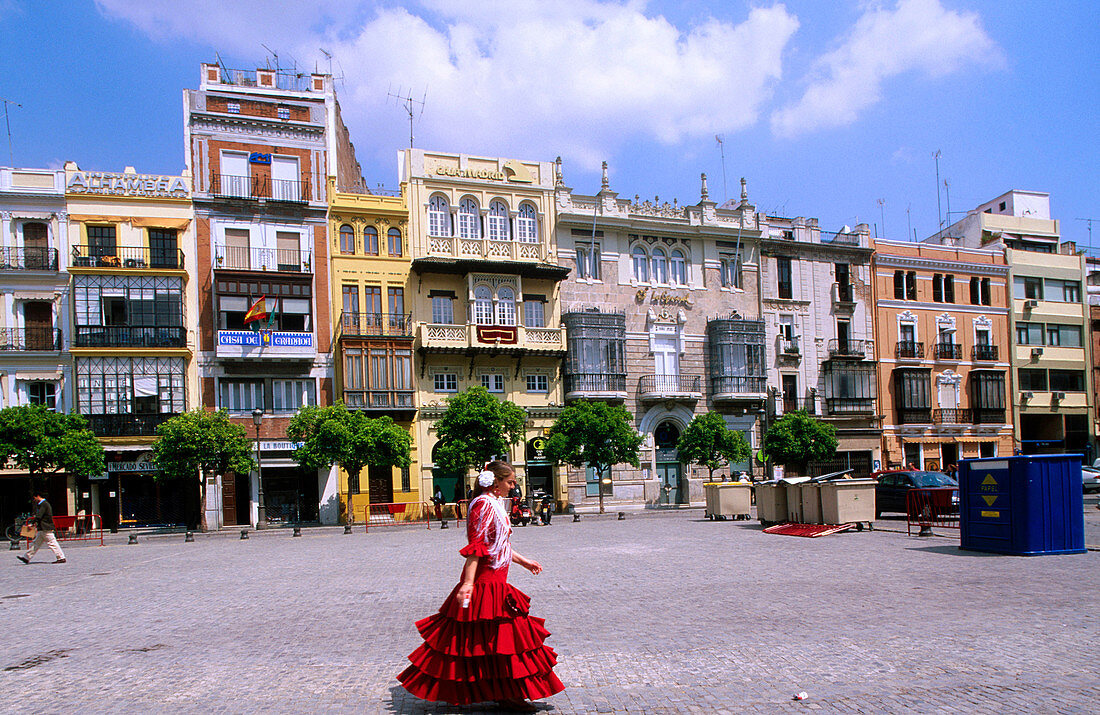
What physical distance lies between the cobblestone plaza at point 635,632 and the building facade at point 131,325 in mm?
19220

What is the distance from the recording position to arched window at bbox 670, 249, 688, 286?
45.2 metres

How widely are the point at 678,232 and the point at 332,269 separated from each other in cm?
1851

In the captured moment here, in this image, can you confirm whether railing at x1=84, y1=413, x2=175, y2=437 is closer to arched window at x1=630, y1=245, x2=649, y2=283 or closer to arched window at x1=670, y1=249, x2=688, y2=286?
arched window at x1=630, y1=245, x2=649, y2=283

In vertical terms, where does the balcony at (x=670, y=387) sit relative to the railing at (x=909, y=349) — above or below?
below

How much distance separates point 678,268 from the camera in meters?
45.4

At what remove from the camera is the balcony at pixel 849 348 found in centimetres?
4791

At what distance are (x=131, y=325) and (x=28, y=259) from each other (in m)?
5.19

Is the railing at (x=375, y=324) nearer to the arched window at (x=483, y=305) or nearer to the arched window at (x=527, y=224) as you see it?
the arched window at (x=483, y=305)

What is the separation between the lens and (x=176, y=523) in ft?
116

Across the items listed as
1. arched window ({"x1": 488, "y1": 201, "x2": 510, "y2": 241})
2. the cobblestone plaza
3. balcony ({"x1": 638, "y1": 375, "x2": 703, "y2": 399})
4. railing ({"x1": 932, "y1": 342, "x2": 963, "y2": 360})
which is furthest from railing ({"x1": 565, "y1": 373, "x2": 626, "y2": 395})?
the cobblestone plaza

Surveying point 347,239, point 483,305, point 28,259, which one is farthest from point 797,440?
point 28,259

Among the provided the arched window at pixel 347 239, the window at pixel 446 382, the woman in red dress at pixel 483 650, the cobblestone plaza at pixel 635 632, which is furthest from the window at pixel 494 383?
the woman in red dress at pixel 483 650

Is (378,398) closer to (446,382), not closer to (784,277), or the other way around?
(446,382)

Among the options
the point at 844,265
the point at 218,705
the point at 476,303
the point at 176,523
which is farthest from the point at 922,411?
the point at 218,705
